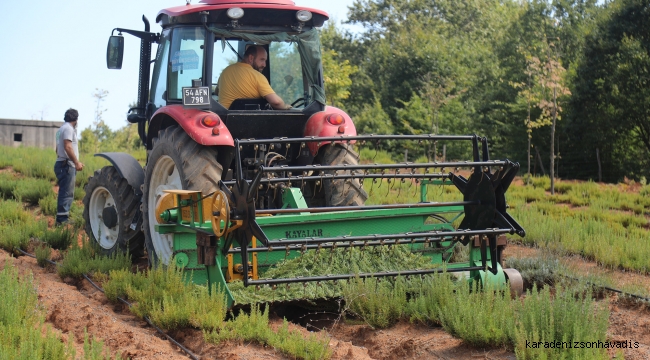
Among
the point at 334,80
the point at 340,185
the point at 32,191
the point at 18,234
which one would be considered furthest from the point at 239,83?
the point at 334,80

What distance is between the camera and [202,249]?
5660 mm

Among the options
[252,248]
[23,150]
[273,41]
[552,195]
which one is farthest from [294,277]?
[23,150]

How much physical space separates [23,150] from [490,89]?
668 inches

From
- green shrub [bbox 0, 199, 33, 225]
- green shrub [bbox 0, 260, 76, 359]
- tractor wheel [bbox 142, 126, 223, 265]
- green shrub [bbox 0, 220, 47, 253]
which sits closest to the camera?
green shrub [bbox 0, 260, 76, 359]

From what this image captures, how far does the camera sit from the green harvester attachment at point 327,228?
18.2 ft

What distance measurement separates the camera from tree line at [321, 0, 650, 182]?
19.8m

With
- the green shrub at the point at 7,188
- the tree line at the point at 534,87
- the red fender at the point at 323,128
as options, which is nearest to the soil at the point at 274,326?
Answer: the red fender at the point at 323,128

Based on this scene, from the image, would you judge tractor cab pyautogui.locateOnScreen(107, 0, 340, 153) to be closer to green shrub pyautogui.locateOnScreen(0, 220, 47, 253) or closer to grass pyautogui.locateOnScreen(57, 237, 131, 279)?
grass pyautogui.locateOnScreen(57, 237, 131, 279)

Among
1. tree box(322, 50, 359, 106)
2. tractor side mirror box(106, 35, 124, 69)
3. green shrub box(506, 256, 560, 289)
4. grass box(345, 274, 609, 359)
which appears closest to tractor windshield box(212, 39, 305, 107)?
tractor side mirror box(106, 35, 124, 69)

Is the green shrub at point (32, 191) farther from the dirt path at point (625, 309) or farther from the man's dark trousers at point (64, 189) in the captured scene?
the dirt path at point (625, 309)

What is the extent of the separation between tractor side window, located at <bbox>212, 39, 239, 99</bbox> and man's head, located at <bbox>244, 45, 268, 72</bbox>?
16 centimetres

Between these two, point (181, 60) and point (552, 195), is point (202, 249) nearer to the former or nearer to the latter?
point (181, 60)

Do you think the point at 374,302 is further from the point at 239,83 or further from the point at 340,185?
the point at 239,83

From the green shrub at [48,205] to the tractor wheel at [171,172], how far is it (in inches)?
199
